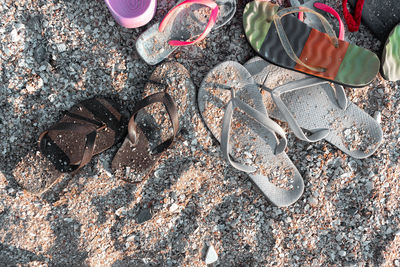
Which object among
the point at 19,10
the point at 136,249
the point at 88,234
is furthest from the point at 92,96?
the point at 136,249

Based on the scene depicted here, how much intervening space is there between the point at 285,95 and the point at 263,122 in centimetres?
28

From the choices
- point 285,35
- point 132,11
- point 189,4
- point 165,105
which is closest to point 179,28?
point 189,4

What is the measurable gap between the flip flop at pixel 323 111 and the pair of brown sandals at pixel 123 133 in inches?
16.4

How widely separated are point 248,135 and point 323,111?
0.41 m

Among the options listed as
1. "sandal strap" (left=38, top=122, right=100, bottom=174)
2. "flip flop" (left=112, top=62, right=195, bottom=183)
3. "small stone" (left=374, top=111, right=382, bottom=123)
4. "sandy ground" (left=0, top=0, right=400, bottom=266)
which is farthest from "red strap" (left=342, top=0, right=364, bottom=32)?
"sandal strap" (left=38, top=122, right=100, bottom=174)

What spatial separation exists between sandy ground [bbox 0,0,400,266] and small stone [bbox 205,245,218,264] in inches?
0.9

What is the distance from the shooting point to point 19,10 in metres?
1.55

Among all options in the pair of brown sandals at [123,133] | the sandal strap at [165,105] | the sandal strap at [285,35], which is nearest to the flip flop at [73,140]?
the pair of brown sandals at [123,133]

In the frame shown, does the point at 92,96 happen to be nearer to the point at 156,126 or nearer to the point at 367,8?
the point at 156,126

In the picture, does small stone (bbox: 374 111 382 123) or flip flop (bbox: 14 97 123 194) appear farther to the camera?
small stone (bbox: 374 111 382 123)

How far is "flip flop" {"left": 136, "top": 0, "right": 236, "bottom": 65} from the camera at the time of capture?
1578 millimetres

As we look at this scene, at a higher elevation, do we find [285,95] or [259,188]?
[285,95]

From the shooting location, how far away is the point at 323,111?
1661 mm

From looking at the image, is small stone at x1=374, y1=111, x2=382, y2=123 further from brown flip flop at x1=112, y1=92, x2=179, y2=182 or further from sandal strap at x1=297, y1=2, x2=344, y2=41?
brown flip flop at x1=112, y1=92, x2=179, y2=182
